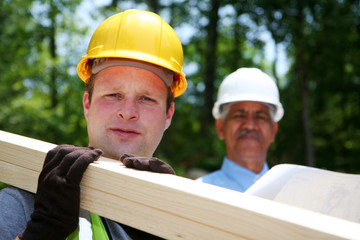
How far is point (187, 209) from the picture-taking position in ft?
3.17

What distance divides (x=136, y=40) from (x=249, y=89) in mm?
2124

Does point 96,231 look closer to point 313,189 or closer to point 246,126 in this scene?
point 313,189

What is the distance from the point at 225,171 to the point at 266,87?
109 cm

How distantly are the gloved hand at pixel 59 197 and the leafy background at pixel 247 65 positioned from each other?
10367mm

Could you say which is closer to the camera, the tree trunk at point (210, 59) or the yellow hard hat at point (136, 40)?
the yellow hard hat at point (136, 40)

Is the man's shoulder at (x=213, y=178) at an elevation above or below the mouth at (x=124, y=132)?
below

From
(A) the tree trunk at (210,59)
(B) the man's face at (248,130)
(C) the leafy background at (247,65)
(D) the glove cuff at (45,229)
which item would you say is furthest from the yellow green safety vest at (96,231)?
(A) the tree trunk at (210,59)

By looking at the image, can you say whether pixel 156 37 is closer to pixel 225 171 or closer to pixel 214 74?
pixel 225 171

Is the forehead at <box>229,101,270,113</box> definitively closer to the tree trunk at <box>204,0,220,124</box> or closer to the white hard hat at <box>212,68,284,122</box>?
the white hard hat at <box>212,68,284,122</box>

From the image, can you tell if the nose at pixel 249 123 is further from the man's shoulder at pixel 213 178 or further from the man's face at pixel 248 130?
the man's shoulder at pixel 213 178

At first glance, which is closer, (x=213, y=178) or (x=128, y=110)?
(x=128, y=110)

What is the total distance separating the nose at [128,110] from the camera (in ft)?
5.67

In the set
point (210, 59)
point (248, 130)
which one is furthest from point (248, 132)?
point (210, 59)

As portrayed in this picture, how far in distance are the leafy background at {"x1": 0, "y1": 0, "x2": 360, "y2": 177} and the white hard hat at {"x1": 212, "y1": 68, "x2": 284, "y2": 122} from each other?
286 inches
